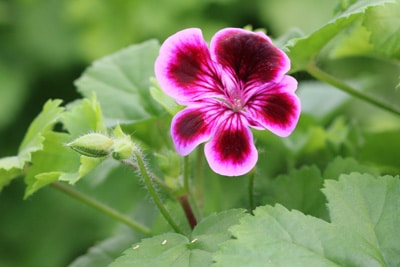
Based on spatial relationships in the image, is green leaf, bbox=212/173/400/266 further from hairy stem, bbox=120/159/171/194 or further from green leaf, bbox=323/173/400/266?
hairy stem, bbox=120/159/171/194

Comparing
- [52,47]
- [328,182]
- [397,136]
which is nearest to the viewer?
[328,182]

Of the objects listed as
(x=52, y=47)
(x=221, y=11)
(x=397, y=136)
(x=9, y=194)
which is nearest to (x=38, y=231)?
(x=9, y=194)

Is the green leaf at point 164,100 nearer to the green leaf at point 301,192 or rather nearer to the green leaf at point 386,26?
the green leaf at point 301,192

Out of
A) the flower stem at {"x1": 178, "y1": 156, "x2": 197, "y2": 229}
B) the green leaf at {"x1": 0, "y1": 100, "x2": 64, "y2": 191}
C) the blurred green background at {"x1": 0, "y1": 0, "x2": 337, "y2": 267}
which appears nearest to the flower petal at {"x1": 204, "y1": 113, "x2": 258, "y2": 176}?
the flower stem at {"x1": 178, "y1": 156, "x2": 197, "y2": 229}

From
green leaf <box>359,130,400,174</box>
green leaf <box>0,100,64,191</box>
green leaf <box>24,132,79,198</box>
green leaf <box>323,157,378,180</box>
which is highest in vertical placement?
green leaf <box>0,100,64,191</box>

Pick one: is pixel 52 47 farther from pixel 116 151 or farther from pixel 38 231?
pixel 116 151
